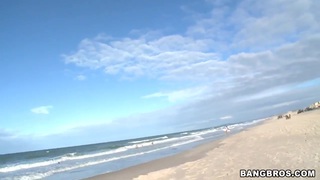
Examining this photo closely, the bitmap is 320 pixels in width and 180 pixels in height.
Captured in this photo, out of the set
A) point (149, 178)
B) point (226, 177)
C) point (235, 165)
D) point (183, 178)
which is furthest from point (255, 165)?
point (149, 178)

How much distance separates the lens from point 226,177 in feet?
31.3

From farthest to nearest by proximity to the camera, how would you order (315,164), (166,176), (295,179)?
(166,176)
(315,164)
(295,179)

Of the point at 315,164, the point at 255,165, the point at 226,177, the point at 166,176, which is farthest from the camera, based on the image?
the point at 166,176

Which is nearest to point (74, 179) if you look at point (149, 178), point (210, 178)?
point (149, 178)

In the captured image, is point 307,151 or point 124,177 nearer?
Result: point 307,151

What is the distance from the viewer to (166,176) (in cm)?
1234

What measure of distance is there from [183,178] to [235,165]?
7.26 ft

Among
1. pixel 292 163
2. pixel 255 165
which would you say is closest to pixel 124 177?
pixel 255 165

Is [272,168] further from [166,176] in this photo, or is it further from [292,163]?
[166,176]

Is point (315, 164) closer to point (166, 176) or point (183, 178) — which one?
point (183, 178)

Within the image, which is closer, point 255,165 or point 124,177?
point 255,165

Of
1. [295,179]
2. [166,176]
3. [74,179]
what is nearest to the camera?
[295,179]

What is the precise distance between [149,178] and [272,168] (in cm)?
543

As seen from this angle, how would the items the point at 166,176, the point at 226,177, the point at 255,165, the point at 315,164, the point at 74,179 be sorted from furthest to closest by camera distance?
the point at 74,179 < the point at 166,176 < the point at 255,165 < the point at 226,177 < the point at 315,164
